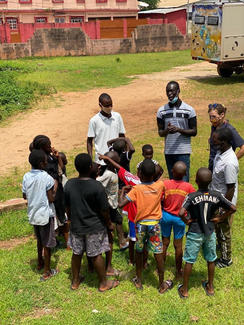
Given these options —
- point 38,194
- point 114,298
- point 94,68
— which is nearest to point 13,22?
point 94,68

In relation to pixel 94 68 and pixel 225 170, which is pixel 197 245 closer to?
pixel 225 170

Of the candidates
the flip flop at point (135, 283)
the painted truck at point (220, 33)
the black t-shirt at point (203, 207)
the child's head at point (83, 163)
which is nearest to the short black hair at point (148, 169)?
the black t-shirt at point (203, 207)

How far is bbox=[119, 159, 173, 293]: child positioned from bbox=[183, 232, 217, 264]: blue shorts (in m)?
0.30

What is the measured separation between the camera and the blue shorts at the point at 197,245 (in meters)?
3.94

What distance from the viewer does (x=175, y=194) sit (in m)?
4.14

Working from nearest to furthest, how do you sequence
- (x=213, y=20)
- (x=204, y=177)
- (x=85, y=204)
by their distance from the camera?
(x=204, y=177), (x=85, y=204), (x=213, y=20)

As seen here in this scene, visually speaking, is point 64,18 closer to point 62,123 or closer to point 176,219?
point 62,123

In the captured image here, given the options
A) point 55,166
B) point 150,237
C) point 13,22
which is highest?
point 13,22

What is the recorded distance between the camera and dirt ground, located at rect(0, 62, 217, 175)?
10234 millimetres

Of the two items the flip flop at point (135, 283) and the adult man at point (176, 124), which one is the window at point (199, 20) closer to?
the adult man at point (176, 124)

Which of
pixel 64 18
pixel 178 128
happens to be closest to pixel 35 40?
pixel 64 18

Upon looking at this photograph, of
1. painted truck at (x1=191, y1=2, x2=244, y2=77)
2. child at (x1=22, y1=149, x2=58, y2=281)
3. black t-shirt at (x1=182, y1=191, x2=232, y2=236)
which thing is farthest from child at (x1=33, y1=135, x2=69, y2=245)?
painted truck at (x1=191, y1=2, x2=244, y2=77)

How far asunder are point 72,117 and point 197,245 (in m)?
9.45

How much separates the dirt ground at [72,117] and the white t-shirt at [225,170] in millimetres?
5556
